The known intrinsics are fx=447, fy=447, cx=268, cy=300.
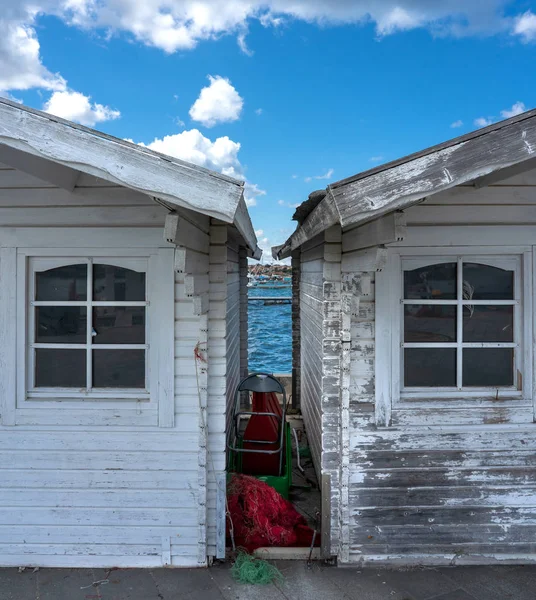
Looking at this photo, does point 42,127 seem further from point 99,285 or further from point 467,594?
point 467,594

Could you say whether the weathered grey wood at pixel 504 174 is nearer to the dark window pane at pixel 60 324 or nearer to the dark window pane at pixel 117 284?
the dark window pane at pixel 117 284

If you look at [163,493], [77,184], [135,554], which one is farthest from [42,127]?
[135,554]

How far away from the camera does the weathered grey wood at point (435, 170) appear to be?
89.0 inches

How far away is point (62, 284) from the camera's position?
3.29m

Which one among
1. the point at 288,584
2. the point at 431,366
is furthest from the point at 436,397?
the point at 288,584

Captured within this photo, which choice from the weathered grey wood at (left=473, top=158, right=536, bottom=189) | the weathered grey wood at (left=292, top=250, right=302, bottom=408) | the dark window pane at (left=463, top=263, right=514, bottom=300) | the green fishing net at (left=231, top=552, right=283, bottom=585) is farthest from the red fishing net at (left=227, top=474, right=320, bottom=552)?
the weathered grey wood at (left=292, top=250, right=302, bottom=408)

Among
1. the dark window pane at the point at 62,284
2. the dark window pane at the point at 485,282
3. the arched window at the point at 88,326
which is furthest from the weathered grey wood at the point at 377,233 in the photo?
the dark window pane at the point at 62,284

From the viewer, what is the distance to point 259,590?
3.05 meters

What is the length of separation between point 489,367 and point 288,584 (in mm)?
2125

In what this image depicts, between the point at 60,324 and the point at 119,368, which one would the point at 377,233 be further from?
the point at 60,324

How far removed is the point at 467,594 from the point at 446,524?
44 cm

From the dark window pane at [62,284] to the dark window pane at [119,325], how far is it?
195 mm

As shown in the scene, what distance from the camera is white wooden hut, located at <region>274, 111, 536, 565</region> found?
3.24 m

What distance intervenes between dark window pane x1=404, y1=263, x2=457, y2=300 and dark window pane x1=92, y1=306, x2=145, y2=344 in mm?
1981
